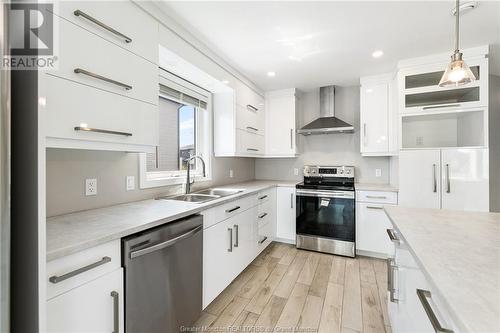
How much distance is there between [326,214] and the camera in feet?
9.82

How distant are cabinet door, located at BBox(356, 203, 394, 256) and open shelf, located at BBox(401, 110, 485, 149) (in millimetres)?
837

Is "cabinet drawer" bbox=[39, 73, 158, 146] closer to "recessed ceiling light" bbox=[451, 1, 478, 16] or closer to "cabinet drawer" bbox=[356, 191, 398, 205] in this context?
"recessed ceiling light" bbox=[451, 1, 478, 16]

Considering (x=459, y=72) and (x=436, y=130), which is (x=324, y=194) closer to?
(x=436, y=130)

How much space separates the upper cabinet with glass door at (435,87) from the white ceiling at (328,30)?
0.40 feet

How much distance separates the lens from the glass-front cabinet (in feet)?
7.45

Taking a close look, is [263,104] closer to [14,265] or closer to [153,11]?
[153,11]

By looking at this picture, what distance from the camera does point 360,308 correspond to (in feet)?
6.26

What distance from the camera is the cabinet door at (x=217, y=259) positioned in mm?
1761

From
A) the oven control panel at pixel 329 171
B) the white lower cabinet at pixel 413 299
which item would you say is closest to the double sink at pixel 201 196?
the white lower cabinet at pixel 413 299

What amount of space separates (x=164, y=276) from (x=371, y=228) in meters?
2.53

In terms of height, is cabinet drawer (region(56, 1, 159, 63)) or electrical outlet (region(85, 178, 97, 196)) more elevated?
cabinet drawer (region(56, 1, 159, 63))

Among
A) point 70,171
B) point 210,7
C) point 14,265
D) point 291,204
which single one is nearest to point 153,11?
point 210,7

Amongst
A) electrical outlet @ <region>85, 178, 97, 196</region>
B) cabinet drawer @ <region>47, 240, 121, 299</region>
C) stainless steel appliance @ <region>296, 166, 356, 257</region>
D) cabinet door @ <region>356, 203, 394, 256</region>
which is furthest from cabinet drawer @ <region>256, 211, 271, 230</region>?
cabinet drawer @ <region>47, 240, 121, 299</region>

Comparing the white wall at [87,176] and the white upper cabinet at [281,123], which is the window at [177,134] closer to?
the white wall at [87,176]
